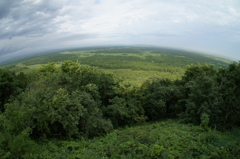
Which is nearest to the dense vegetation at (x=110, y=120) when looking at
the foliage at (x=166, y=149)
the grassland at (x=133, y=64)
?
the foliage at (x=166, y=149)

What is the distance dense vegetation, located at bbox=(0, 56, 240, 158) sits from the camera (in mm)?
7035

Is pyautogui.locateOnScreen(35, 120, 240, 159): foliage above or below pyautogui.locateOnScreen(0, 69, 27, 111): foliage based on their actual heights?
below

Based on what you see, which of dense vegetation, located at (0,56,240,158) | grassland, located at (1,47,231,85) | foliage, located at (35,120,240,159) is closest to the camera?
foliage, located at (35,120,240,159)

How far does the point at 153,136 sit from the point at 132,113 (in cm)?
690

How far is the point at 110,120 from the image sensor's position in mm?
14023

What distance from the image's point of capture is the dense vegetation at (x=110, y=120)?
7.04m

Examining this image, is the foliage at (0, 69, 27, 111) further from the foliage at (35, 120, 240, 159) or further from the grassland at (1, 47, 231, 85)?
the grassland at (1, 47, 231, 85)

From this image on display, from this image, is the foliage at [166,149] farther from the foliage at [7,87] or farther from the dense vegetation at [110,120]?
the foliage at [7,87]

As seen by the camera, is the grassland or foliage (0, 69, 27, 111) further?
the grassland

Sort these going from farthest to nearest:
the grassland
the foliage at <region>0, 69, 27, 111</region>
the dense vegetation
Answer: the grassland → the foliage at <region>0, 69, 27, 111</region> → the dense vegetation

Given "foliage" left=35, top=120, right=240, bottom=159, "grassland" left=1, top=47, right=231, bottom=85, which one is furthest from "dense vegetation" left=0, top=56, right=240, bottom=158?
"grassland" left=1, top=47, right=231, bottom=85

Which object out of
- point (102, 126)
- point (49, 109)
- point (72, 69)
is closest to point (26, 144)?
point (49, 109)

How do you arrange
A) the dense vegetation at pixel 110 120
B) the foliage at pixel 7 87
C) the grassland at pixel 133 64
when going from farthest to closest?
the grassland at pixel 133 64 → the foliage at pixel 7 87 → the dense vegetation at pixel 110 120

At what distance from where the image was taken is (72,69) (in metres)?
19.0
